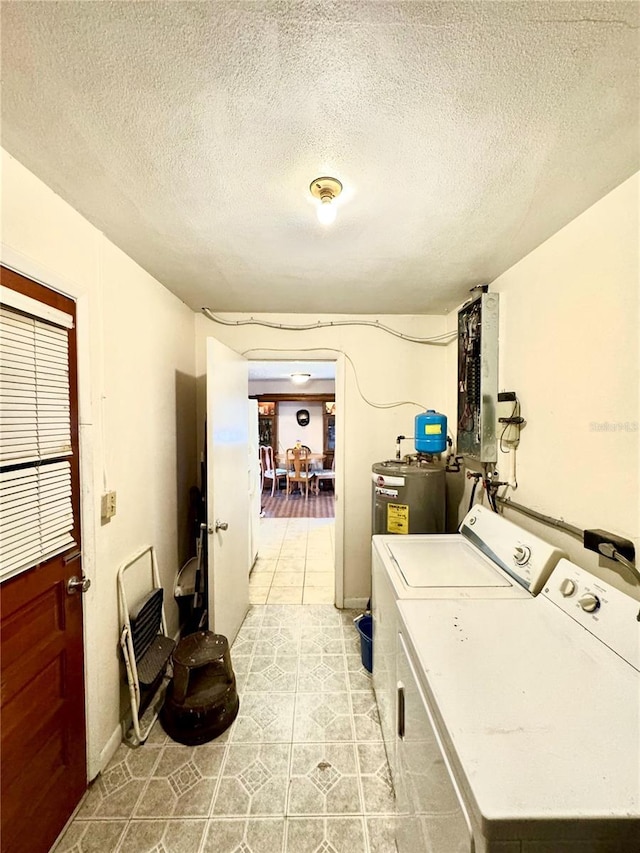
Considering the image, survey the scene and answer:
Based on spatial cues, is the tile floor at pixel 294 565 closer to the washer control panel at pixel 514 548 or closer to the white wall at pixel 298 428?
the washer control panel at pixel 514 548

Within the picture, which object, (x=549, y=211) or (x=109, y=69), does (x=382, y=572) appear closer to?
(x=549, y=211)

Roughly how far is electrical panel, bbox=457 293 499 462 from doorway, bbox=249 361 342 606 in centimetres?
97

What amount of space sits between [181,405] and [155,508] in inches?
29.3

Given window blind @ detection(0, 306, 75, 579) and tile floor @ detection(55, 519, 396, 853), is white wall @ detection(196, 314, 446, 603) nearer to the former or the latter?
tile floor @ detection(55, 519, 396, 853)

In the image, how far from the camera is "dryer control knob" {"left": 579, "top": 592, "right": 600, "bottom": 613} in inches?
38.3

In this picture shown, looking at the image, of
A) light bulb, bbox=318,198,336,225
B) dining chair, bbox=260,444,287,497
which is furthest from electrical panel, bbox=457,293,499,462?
dining chair, bbox=260,444,287,497

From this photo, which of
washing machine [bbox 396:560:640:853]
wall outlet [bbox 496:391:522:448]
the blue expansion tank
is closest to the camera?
washing machine [bbox 396:560:640:853]

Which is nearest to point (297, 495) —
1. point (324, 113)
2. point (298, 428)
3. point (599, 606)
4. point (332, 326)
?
point (298, 428)

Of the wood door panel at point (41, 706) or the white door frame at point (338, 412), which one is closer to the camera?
the wood door panel at point (41, 706)

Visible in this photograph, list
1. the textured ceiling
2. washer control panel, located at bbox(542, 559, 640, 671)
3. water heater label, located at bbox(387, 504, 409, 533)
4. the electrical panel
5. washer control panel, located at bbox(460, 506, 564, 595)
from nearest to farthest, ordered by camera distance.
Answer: the textured ceiling → washer control panel, located at bbox(542, 559, 640, 671) → washer control panel, located at bbox(460, 506, 564, 595) → the electrical panel → water heater label, located at bbox(387, 504, 409, 533)

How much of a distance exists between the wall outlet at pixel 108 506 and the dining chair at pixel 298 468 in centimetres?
524

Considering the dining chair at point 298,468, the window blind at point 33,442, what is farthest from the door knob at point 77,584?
the dining chair at point 298,468

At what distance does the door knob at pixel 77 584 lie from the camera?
1.22m

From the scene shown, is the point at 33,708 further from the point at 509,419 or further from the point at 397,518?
the point at 509,419
